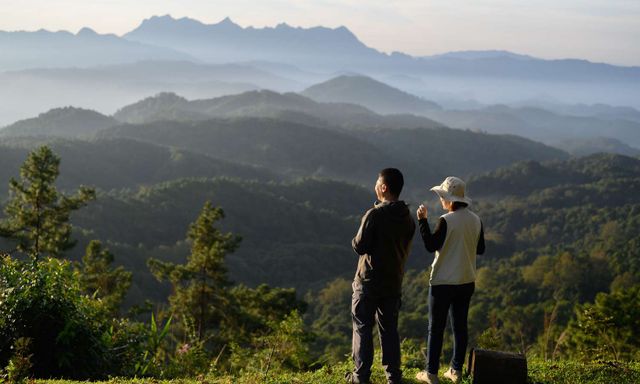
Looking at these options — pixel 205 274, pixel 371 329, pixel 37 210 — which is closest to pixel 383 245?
pixel 371 329

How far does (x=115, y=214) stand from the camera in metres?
89.1

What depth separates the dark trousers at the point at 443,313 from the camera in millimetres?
5167

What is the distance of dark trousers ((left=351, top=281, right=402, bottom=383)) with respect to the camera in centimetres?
504

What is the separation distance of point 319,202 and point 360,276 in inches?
4881

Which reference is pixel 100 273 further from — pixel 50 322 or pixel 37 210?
pixel 50 322

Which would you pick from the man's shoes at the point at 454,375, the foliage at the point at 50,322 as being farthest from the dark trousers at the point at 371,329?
the foliage at the point at 50,322

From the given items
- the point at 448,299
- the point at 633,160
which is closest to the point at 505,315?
the point at 448,299

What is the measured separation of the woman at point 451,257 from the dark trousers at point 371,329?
1.22ft

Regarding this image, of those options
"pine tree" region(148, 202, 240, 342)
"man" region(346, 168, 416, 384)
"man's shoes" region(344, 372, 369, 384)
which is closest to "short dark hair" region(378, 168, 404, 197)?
"man" region(346, 168, 416, 384)

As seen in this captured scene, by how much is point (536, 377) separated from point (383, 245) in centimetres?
217

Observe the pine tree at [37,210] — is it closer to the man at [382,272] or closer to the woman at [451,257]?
the man at [382,272]

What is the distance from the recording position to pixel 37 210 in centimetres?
1827

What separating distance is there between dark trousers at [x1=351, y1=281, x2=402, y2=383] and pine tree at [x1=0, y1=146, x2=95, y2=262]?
15.3 m

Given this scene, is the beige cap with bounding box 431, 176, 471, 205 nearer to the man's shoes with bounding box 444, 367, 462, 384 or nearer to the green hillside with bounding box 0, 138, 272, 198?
the man's shoes with bounding box 444, 367, 462, 384
